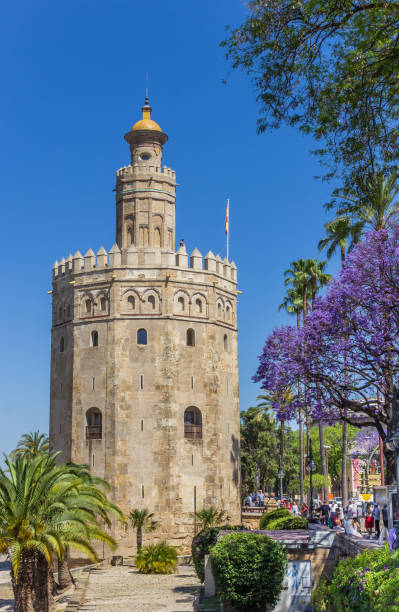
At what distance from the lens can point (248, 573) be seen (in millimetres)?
19547

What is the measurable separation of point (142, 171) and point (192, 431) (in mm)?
15504

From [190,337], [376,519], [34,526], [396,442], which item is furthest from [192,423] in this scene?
[396,442]

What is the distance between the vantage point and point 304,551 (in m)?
22.3

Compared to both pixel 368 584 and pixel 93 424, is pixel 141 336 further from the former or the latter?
pixel 368 584

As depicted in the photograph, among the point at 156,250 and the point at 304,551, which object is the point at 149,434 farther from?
the point at 304,551

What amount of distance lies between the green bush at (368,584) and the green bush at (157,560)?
20800 millimetres

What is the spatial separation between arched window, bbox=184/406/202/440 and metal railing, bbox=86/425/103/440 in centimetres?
457

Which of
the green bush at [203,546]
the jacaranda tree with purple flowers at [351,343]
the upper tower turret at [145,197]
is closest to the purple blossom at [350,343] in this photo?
the jacaranda tree with purple flowers at [351,343]

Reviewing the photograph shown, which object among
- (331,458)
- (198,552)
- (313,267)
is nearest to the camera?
(198,552)

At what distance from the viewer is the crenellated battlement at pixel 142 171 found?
141 ft

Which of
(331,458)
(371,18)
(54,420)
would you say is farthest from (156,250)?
(331,458)

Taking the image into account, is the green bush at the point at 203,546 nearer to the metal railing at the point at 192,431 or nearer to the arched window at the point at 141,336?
the metal railing at the point at 192,431

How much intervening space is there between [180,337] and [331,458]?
135ft

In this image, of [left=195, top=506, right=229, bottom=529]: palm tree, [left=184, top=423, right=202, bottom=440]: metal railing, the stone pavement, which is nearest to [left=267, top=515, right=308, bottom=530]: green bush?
the stone pavement
